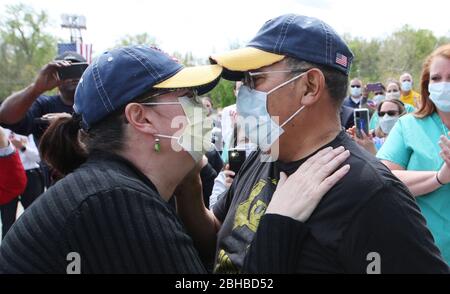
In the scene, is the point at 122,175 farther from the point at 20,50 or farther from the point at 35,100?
the point at 20,50

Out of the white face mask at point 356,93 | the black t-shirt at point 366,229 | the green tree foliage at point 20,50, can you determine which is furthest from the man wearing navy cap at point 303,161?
the green tree foliage at point 20,50

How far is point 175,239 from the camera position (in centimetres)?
154

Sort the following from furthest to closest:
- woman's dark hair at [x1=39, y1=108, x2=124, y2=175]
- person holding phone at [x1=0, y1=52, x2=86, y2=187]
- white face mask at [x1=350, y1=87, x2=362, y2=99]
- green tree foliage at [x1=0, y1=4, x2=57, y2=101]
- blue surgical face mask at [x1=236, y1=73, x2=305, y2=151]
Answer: green tree foliage at [x1=0, y1=4, x2=57, y2=101], white face mask at [x1=350, y1=87, x2=362, y2=99], person holding phone at [x1=0, y1=52, x2=86, y2=187], woman's dark hair at [x1=39, y1=108, x2=124, y2=175], blue surgical face mask at [x1=236, y1=73, x2=305, y2=151]

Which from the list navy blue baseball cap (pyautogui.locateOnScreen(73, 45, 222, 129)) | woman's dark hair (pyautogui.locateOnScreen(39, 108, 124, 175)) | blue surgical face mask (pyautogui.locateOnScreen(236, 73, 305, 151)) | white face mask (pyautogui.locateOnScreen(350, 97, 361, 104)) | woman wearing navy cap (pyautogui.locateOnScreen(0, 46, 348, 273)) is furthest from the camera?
white face mask (pyautogui.locateOnScreen(350, 97, 361, 104))

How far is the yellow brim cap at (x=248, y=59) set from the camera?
1.85 metres

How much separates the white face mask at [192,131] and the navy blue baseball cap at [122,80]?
0.10m

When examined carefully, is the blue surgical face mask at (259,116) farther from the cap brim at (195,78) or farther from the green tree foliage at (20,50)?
the green tree foliage at (20,50)

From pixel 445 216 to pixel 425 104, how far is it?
811 millimetres

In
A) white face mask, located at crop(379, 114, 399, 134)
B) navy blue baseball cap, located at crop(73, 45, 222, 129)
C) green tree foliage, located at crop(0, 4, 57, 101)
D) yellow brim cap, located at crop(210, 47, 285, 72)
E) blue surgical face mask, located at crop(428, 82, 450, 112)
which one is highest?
yellow brim cap, located at crop(210, 47, 285, 72)

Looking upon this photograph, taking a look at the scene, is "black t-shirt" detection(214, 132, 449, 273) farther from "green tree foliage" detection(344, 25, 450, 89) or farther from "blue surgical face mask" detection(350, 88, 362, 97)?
"green tree foliage" detection(344, 25, 450, 89)

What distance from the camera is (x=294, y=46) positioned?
1817 millimetres

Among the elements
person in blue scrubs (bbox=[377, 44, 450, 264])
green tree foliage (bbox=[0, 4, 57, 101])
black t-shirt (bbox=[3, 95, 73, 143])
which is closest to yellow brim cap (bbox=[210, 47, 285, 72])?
person in blue scrubs (bbox=[377, 44, 450, 264])

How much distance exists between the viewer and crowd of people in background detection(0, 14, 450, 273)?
4.86 ft

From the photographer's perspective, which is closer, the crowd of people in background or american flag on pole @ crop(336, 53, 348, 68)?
the crowd of people in background
